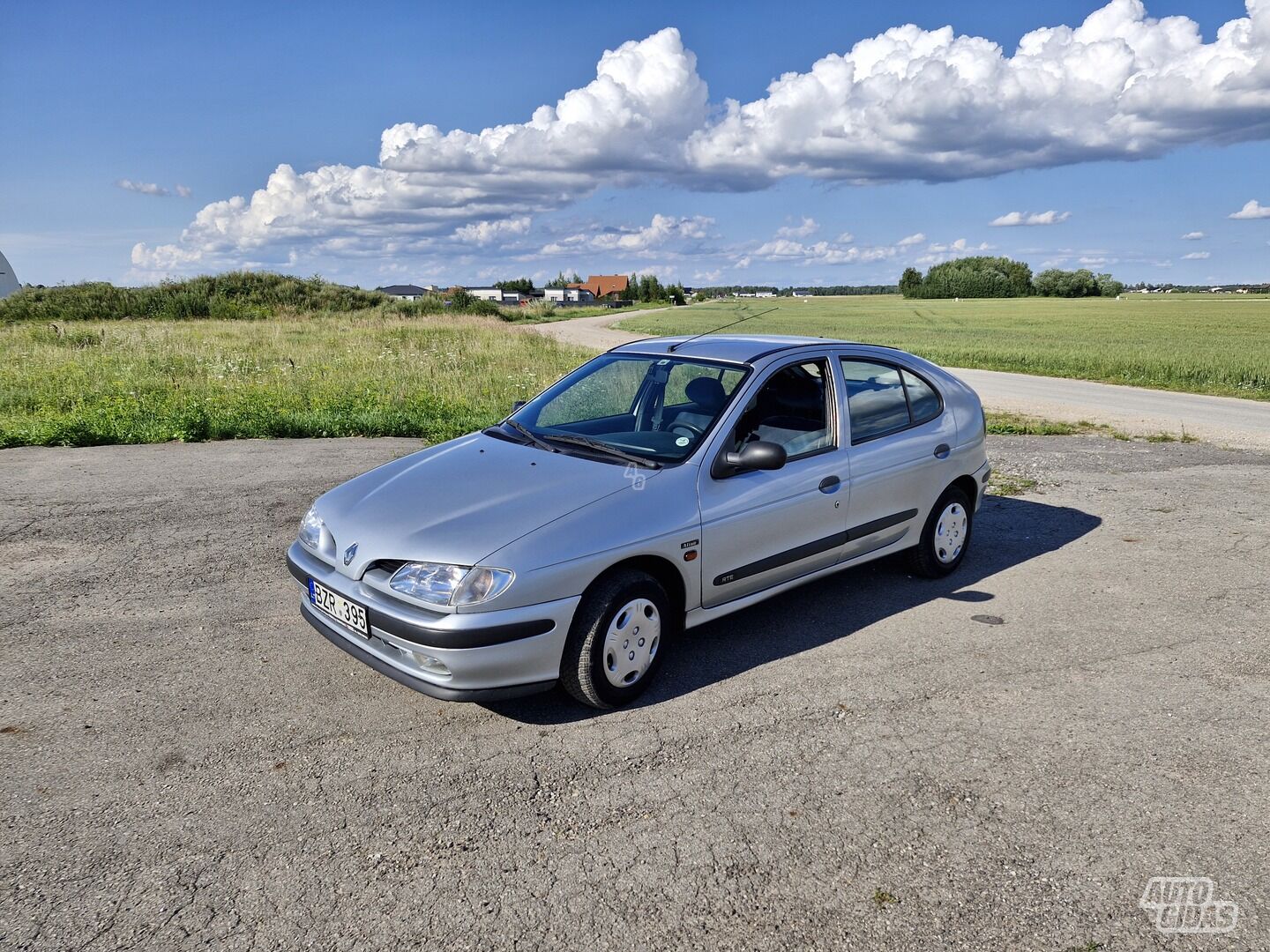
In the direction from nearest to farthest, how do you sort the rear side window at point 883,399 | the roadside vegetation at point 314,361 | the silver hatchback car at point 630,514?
1. the silver hatchback car at point 630,514
2. the rear side window at point 883,399
3. the roadside vegetation at point 314,361

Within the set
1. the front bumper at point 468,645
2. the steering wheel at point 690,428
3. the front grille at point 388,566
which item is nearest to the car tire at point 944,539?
the steering wheel at point 690,428

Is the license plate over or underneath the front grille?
Result: underneath

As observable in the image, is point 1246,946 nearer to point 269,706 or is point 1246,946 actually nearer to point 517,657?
point 517,657

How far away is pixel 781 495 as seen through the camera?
4.51 metres

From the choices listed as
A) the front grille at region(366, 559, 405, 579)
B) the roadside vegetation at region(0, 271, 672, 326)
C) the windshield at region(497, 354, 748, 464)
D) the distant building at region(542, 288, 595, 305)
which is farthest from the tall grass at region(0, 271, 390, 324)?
the distant building at region(542, 288, 595, 305)

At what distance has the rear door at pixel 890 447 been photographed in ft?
16.6

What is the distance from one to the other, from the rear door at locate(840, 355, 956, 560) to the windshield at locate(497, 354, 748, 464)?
90 cm

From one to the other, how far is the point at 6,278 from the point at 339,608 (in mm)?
56394

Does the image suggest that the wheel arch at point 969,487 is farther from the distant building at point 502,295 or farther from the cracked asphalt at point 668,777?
the distant building at point 502,295

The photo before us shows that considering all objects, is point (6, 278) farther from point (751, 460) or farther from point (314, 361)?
point (751, 460)

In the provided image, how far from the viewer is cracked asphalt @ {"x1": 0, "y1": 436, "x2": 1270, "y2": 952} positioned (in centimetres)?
264

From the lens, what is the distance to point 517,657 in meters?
3.55

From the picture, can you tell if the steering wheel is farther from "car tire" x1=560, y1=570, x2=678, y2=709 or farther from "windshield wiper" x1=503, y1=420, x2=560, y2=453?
"car tire" x1=560, y1=570, x2=678, y2=709

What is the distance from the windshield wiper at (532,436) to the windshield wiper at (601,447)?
0.16ft
